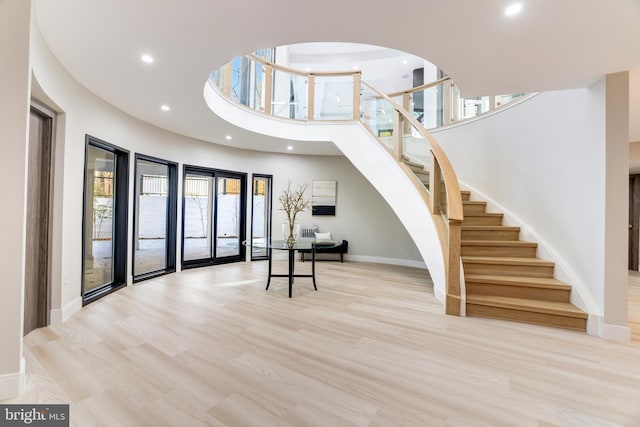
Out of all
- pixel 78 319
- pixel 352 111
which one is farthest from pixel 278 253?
pixel 78 319

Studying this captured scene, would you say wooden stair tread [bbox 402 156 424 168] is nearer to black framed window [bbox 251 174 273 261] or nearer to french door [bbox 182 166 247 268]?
black framed window [bbox 251 174 273 261]

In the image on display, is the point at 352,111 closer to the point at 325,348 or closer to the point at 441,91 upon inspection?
the point at 441,91

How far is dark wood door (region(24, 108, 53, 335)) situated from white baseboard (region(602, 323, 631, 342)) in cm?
558

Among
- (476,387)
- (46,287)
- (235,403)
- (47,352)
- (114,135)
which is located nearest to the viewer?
(235,403)

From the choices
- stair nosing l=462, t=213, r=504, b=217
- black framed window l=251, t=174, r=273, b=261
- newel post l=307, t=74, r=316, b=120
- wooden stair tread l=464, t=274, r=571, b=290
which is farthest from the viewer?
black framed window l=251, t=174, r=273, b=261

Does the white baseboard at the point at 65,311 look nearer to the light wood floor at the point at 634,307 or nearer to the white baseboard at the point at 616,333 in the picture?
the white baseboard at the point at 616,333

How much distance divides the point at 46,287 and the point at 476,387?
4.08m

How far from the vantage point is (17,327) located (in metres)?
1.87

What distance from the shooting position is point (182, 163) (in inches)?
220

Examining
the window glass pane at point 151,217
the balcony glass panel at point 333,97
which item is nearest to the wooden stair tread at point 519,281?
the balcony glass panel at point 333,97

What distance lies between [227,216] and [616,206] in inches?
247

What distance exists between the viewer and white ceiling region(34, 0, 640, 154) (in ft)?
6.59

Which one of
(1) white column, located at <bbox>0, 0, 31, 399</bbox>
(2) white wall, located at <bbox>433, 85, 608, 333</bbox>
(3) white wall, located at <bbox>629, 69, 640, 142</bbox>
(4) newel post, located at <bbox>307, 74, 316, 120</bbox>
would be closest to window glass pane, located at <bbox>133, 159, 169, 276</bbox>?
(4) newel post, located at <bbox>307, 74, 316, 120</bbox>

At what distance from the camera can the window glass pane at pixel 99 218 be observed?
382 cm
